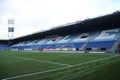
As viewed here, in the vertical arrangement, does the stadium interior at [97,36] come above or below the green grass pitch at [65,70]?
above

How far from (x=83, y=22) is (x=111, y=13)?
842 cm

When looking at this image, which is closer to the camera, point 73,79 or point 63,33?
point 73,79

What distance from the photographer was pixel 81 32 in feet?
144

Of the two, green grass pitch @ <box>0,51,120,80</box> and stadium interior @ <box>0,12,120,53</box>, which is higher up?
stadium interior @ <box>0,12,120,53</box>

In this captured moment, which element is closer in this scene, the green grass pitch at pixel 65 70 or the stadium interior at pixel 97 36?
the green grass pitch at pixel 65 70

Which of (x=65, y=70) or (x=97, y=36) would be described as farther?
(x=97, y=36)

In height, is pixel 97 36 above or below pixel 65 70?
above

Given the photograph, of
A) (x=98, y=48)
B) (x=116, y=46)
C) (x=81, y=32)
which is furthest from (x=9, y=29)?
(x=116, y=46)

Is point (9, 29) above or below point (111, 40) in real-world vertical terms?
above

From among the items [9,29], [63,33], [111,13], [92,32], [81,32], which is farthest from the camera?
[9,29]

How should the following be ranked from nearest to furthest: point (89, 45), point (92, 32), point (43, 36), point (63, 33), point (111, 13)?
point (111, 13) → point (89, 45) → point (92, 32) → point (63, 33) → point (43, 36)

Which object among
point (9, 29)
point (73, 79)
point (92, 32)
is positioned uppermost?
point (9, 29)

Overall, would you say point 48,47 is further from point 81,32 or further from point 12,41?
point 12,41

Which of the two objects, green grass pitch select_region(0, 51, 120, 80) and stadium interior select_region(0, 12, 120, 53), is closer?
green grass pitch select_region(0, 51, 120, 80)
